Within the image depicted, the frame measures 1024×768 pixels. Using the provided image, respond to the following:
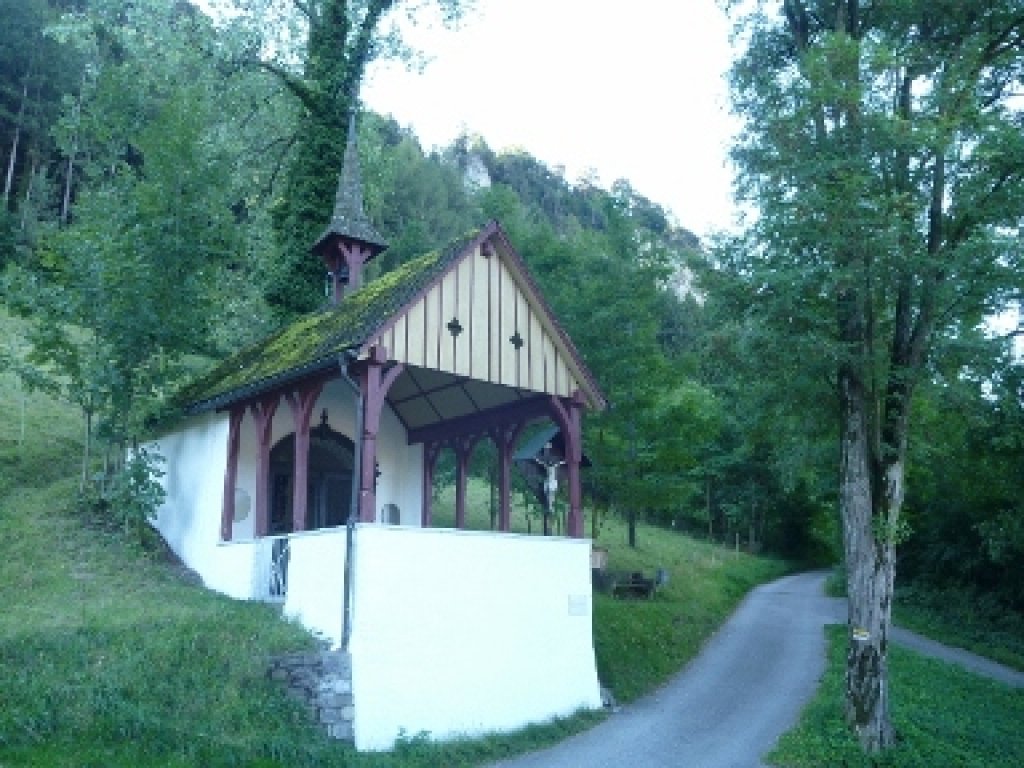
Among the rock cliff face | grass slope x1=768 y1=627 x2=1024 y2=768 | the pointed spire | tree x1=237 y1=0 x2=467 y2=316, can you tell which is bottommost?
grass slope x1=768 y1=627 x2=1024 y2=768

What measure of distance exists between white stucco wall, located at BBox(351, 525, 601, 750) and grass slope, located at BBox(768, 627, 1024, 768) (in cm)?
324

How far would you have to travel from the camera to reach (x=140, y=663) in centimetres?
1029

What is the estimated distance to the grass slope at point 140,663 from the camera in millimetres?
9008

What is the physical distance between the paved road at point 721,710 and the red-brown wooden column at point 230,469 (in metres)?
6.35

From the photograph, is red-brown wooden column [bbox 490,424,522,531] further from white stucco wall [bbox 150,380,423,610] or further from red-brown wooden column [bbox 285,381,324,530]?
red-brown wooden column [bbox 285,381,324,530]

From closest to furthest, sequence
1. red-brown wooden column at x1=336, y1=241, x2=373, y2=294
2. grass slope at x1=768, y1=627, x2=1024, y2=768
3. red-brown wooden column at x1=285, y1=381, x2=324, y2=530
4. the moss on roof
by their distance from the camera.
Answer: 1. grass slope at x1=768, y1=627, x2=1024, y2=768
2. the moss on roof
3. red-brown wooden column at x1=285, y1=381, x2=324, y2=530
4. red-brown wooden column at x1=336, y1=241, x2=373, y2=294

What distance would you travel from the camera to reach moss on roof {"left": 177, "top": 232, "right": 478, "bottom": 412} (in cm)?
1271

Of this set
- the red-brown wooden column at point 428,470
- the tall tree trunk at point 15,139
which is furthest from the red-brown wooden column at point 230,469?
the tall tree trunk at point 15,139

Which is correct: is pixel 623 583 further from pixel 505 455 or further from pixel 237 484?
pixel 237 484

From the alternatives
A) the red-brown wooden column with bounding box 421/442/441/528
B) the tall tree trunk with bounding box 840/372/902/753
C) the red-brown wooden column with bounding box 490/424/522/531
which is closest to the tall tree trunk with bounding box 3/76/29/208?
the red-brown wooden column with bounding box 421/442/441/528

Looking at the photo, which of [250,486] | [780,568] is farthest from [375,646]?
[780,568]

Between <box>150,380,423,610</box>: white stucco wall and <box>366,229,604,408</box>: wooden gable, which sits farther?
<box>150,380,423,610</box>: white stucco wall

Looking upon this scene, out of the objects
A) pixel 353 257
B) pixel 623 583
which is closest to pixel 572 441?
pixel 353 257

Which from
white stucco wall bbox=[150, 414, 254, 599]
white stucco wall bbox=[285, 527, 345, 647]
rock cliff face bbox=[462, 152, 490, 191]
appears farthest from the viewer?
rock cliff face bbox=[462, 152, 490, 191]
